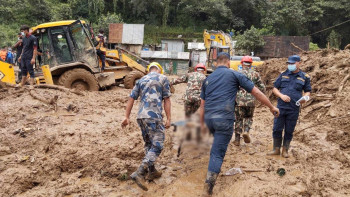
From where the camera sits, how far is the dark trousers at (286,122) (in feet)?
14.8

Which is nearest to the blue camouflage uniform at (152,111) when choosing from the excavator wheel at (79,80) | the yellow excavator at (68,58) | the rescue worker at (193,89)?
the rescue worker at (193,89)

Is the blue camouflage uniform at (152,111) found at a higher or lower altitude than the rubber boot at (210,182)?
higher

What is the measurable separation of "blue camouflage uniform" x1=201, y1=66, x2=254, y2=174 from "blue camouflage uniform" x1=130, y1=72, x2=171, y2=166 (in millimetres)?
736

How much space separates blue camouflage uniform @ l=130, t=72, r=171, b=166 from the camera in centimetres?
376

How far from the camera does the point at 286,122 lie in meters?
4.63

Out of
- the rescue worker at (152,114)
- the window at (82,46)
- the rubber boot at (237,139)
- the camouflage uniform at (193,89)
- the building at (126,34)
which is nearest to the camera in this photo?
the rescue worker at (152,114)

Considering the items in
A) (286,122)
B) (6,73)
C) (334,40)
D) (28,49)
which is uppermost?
(334,40)

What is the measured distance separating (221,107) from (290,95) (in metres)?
1.78

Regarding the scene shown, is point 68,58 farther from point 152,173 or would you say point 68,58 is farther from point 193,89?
point 152,173

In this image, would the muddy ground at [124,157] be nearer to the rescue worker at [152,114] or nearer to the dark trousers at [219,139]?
the rescue worker at [152,114]

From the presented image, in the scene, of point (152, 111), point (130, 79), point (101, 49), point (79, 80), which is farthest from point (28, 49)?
point (152, 111)

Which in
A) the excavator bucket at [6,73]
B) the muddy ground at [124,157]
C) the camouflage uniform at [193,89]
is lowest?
the muddy ground at [124,157]

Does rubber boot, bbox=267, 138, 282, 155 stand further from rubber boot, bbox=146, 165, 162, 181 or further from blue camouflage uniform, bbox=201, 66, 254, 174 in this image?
rubber boot, bbox=146, 165, 162, 181

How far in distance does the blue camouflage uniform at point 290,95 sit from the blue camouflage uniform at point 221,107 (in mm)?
1476
